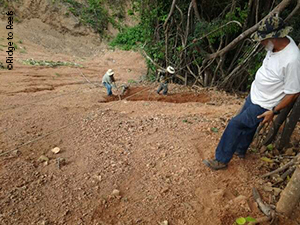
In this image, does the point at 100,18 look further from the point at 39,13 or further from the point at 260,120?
the point at 260,120

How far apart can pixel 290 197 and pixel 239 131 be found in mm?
648

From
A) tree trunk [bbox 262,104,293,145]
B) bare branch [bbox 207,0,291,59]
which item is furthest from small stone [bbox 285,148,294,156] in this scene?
bare branch [bbox 207,0,291,59]

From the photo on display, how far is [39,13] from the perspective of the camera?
451 inches

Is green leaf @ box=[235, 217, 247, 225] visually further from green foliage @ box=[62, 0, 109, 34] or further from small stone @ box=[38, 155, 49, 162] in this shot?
green foliage @ box=[62, 0, 109, 34]

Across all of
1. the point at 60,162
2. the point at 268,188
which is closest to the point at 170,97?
the point at 60,162

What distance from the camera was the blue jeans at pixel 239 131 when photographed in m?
1.98

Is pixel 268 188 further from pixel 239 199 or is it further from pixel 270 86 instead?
pixel 270 86

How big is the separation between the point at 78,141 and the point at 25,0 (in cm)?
1153

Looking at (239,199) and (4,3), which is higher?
(4,3)

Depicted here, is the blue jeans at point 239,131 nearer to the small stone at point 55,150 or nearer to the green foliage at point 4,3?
the small stone at point 55,150

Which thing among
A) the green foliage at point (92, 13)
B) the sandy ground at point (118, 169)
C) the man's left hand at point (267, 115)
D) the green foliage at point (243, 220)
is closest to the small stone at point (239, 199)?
the sandy ground at point (118, 169)

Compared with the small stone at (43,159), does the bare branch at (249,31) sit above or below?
above

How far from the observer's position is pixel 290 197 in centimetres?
163

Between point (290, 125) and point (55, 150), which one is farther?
point (55, 150)
